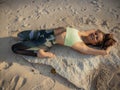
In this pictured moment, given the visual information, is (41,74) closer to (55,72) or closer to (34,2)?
(55,72)

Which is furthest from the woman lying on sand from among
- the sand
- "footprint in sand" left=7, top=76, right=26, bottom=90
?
"footprint in sand" left=7, top=76, right=26, bottom=90

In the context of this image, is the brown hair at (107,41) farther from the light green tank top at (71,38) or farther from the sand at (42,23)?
the light green tank top at (71,38)

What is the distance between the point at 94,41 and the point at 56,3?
3.80 feet

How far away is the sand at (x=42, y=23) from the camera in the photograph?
264 centimetres

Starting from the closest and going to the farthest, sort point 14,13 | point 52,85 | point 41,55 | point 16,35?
point 52,85 < point 41,55 < point 16,35 < point 14,13

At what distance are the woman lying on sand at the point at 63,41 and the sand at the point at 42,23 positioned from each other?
147 millimetres

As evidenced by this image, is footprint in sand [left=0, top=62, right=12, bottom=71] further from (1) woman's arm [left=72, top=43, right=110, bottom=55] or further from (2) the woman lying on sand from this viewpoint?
(1) woman's arm [left=72, top=43, right=110, bottom=55]

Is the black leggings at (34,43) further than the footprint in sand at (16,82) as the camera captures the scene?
Yes

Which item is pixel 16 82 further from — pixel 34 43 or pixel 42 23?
pixel 42 23

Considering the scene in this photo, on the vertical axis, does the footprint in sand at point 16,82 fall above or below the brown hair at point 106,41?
below

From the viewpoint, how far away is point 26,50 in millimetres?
2848

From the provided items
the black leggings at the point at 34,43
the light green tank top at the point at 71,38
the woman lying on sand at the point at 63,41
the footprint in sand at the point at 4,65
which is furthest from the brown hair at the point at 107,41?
the footprint in sand at the point at 4,65

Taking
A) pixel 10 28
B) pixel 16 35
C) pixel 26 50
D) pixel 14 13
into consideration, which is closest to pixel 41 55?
pixel 26 50

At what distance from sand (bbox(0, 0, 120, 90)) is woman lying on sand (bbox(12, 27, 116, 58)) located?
0.15 meters
